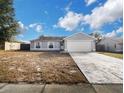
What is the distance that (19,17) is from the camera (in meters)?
37.4

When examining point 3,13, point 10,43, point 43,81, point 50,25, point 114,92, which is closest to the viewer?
point 114,92

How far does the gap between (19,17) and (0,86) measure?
3226 centimetres

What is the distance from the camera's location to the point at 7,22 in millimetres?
35719

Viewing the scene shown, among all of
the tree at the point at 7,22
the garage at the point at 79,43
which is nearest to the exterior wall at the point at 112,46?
the garage at the point at 79,43

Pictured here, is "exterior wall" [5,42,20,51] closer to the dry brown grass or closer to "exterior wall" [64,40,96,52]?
"exterior wall" [64,40,96,52]

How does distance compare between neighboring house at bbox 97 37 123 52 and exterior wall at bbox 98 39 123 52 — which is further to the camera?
exterior wall at bbox 98 39 123 52

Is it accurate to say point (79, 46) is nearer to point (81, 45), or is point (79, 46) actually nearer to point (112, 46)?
point (81, 45)

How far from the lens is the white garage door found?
33.3 metres

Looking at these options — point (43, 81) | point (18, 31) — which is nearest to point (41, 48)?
point (18, 31)

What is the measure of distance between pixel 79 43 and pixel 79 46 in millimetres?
596

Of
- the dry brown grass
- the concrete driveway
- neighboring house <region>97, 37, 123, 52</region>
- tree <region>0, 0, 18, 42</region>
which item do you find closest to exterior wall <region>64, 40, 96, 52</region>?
neighboring house <region>97, 37, 123, 52</region>

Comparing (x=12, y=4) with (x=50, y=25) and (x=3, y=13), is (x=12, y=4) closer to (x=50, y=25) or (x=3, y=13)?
(x=3, y=13)

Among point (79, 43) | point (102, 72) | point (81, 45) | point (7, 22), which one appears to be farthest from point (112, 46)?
point (102, 72)

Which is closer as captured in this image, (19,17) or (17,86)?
(17,86)
